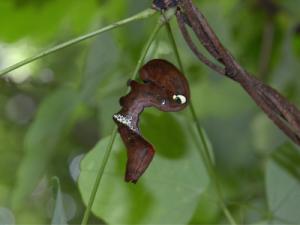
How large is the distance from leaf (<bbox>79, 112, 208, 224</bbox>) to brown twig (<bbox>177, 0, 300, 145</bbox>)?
0.69 ft

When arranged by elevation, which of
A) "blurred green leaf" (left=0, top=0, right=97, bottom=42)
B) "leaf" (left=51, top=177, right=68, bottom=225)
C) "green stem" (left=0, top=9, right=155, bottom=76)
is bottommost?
"leaf" (left=51, top=177, right=68, bottom=225)

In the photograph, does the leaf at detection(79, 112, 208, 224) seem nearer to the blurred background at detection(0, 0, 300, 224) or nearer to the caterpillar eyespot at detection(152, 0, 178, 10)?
the blurred background at detection(0, 0, 300, 224)

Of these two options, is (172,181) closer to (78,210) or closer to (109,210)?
(109,210)

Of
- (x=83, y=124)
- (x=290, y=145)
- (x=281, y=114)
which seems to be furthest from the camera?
(x=83, y=124)

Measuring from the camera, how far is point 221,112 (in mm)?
1509

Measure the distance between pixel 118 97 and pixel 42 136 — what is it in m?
0.14

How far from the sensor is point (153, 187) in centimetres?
87

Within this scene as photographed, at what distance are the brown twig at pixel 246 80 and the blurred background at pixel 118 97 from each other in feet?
0.70

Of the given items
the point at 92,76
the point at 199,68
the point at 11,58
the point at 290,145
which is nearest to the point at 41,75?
the point at 11,58

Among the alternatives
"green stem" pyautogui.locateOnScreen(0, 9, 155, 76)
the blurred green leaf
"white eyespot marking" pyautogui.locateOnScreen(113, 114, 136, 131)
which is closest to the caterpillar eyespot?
"green stem" pyautogui.locateOnScreen(0, 9, 155, 76)

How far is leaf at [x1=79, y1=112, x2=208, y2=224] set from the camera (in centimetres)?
85

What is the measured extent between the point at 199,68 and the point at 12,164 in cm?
48

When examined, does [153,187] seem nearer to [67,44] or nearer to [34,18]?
[67,44]

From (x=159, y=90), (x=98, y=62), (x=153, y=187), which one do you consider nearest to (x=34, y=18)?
(x=98, y=62)
